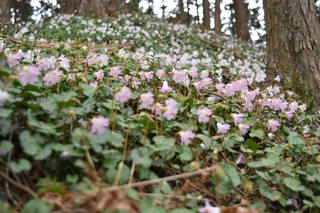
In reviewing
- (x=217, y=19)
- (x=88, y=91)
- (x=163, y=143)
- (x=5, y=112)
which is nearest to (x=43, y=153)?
(x=5, y=112)

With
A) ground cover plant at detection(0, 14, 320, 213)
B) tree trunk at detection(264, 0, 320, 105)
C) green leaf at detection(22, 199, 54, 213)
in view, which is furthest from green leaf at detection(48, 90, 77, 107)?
tree trunk at detection(264, 0, 320, 105)

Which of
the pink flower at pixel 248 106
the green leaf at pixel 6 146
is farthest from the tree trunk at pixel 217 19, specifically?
the green leaf at pixel 6 146

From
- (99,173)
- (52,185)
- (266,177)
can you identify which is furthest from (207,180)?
(52,185)

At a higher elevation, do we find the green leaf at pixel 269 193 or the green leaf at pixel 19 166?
the green leaf at pixel 19 166

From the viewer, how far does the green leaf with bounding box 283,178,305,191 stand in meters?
1.57

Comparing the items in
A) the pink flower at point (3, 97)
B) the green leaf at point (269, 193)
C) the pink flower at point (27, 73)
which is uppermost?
the pink flower at point (27, 73)

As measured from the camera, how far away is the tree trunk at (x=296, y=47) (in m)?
3.41

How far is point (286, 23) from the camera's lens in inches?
143

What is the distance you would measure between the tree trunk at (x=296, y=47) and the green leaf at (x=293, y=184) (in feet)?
6.61

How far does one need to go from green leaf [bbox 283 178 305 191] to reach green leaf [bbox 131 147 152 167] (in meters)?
0.86

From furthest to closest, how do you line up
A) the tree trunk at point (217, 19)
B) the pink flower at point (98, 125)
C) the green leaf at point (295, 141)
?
the tree trunk at point (217, 19)
the green leaf at point (295, 141)
the pink flower at point (98, 125)

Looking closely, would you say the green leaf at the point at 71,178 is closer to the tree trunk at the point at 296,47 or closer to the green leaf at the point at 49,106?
the green leaf at the point at 49,106

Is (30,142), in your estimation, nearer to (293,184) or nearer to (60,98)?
(60,98)

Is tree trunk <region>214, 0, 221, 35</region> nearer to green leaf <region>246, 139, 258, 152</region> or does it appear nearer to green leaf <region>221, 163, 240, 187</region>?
green leaf <region>246, 139, 258, 152</region>
